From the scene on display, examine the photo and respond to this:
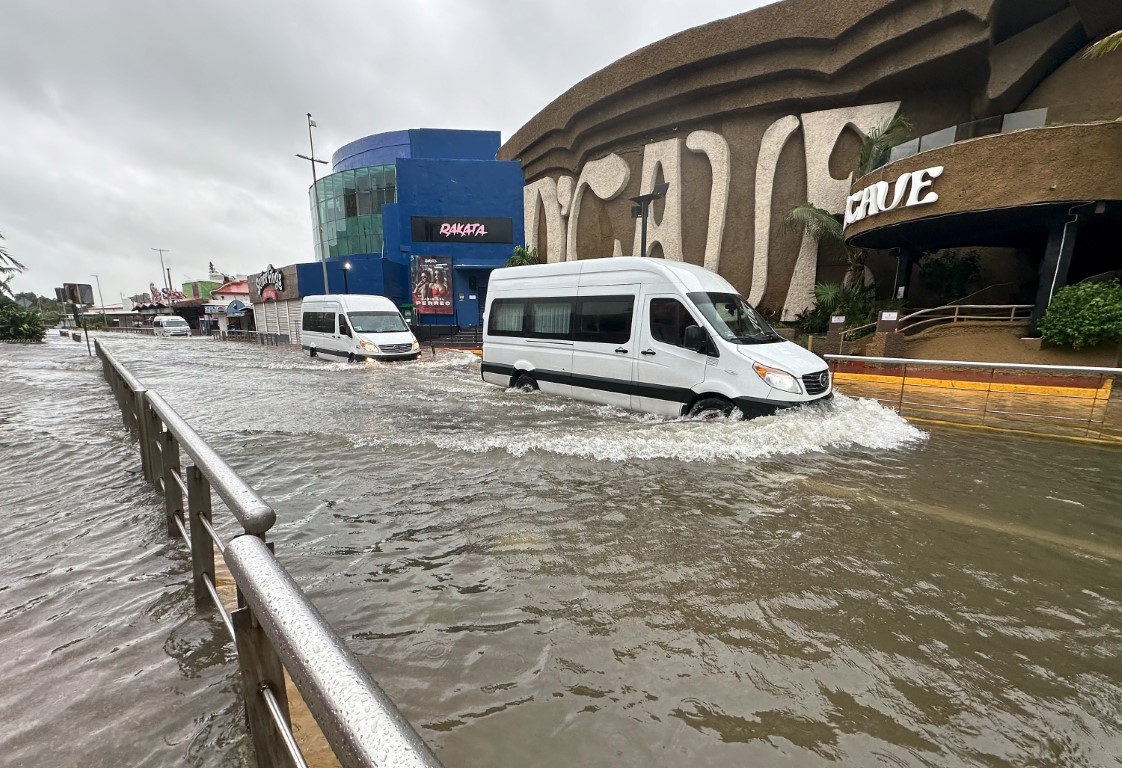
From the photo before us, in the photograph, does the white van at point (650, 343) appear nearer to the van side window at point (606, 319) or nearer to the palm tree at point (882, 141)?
the van side window at point (606, 319)

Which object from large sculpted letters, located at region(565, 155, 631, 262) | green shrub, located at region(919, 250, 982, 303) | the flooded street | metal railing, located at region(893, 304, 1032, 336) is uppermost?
large sculpted letters, located at region(565, 155, 631, 262)

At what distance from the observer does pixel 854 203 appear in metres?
13.7

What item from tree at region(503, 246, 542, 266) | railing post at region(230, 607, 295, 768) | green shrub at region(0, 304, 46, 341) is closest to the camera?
railing post at region(230, 607, 295, 768)

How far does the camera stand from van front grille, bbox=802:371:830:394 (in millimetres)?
6258

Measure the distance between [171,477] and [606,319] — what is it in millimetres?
6192

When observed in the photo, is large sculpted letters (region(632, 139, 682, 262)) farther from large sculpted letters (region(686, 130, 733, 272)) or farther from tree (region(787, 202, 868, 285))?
tree (region(787, 202, 868, 285))

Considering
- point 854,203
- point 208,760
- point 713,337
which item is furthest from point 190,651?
point 854,203

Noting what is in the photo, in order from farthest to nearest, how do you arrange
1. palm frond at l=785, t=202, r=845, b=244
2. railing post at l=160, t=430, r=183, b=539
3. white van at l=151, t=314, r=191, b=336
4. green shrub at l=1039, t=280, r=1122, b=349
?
white van at l=151, t=314, r=191, b=336 < palm frond at l=785, t=202, r=845, b=244 < green shrub at l=1039, t=280, r=1122, b=349 < railing post at l=160, t=430, r=183, b=539

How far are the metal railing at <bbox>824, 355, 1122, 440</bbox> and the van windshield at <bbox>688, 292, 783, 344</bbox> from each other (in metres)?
2.00

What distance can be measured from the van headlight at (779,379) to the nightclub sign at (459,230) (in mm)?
23150

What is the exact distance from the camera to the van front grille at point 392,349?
15172 mm

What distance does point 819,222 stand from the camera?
1521 centimetres

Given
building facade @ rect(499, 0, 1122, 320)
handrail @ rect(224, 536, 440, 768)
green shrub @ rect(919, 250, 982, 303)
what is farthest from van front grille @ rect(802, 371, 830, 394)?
green shrub @ rect(919, 250, 982, 303)

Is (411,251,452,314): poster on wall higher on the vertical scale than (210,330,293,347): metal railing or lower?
higher
